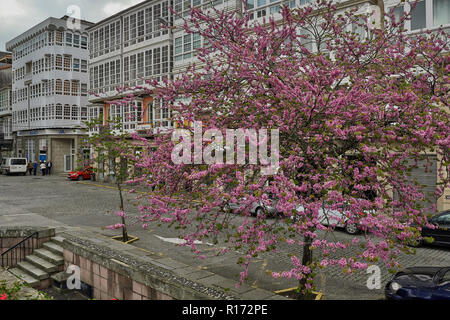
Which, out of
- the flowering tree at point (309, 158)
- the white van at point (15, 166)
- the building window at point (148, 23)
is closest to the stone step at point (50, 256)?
the flowering tree at point (309, 158)

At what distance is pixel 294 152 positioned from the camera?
5.79m

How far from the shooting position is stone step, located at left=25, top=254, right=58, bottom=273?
32.5 feet

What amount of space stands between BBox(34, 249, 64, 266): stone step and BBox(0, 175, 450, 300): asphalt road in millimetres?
1933

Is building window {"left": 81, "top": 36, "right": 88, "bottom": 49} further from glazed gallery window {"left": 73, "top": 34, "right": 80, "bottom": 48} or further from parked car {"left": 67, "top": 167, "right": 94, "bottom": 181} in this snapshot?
parked car {"left": 67, "top": 167, "right": 94, "bottom": 181}

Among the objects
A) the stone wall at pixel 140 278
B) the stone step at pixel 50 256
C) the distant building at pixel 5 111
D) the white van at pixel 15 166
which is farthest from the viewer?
the distant building at pixel 5 111

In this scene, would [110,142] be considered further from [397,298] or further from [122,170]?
[397,298]

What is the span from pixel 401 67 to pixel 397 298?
4597 millimetres

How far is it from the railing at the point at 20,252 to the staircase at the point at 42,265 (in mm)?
238

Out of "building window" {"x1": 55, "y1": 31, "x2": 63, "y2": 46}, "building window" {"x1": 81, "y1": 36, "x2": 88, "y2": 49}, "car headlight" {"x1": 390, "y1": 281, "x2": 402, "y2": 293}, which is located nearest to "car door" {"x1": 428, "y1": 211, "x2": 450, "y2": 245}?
"car headlight" {"x1": 390, "y1": 281, "x2": 402, "y2": 293}

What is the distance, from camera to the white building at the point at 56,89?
4625 centimetres

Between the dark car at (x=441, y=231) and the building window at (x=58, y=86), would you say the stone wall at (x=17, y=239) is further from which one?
the building window at (x=58, y=86)
